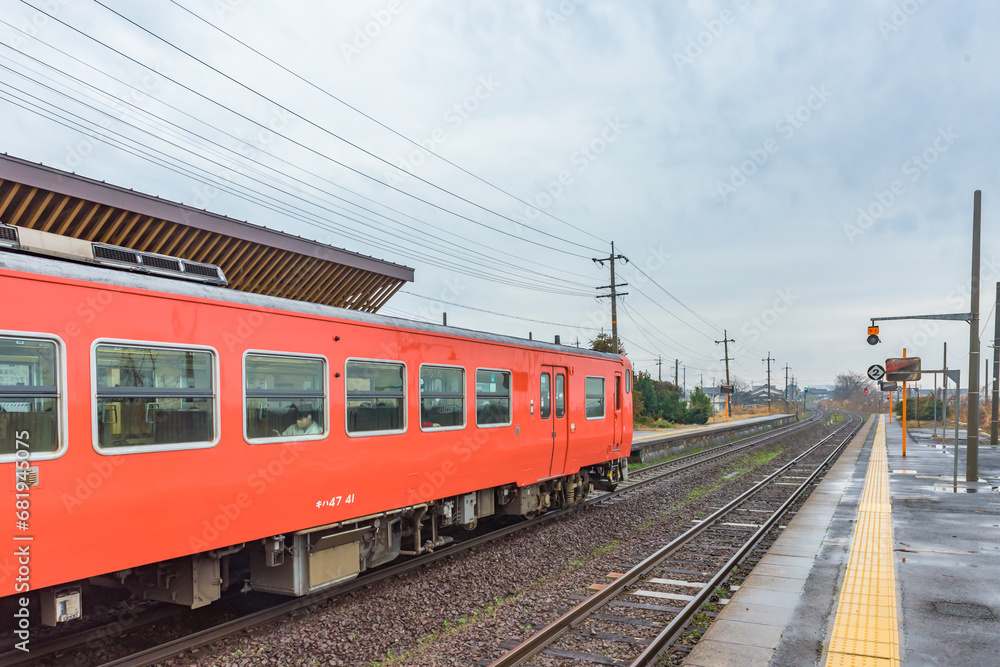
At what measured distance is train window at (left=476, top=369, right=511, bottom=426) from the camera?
1001 cm

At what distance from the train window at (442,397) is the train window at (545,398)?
7.72ft

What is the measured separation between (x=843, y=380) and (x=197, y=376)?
169 m

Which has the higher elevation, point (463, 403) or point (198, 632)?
point (463, 403)

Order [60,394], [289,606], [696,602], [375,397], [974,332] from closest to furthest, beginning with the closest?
[60,394], [289,606], [696,602], [375,397], [974,332]

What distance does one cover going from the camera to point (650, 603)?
316 inches

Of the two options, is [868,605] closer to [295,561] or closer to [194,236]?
[295,561]

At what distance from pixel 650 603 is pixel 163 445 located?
5420mm

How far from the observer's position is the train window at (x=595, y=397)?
1346 centimetres

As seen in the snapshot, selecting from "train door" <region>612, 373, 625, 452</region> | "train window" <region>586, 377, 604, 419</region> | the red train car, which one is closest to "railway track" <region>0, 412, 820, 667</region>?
the red train car

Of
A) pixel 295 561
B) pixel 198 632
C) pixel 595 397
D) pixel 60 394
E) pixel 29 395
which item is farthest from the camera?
pixel 595 397

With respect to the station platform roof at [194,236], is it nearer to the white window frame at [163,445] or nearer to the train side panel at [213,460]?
the train side panel at [213,460]

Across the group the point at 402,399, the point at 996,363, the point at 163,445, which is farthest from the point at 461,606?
the point at 996,363

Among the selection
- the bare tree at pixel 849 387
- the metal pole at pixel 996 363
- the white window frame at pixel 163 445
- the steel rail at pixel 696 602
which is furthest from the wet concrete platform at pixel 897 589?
the bare tree at pixel 849 387

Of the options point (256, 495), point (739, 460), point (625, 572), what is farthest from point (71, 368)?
point (739, 460)
